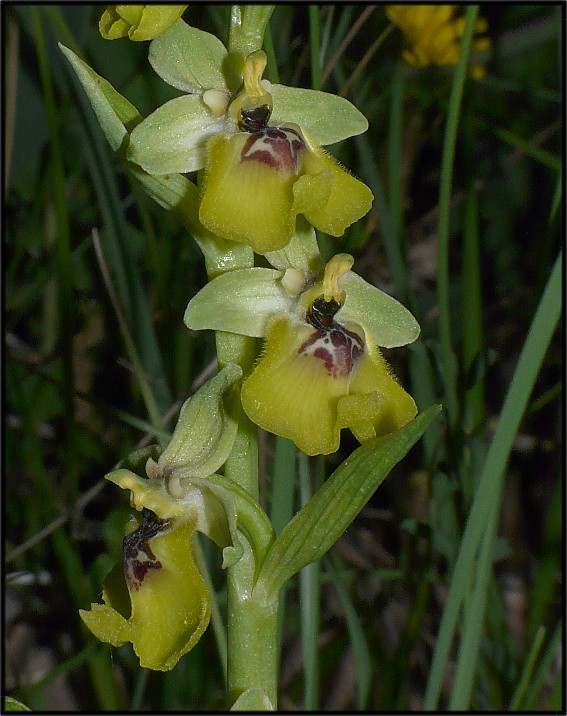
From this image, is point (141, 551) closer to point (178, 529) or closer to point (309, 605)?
point (178, 529)

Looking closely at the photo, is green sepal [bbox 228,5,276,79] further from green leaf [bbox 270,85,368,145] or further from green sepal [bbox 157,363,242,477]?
green sepal [bbox 157,363,242,477]

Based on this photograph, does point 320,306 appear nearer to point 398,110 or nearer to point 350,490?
point 350,490

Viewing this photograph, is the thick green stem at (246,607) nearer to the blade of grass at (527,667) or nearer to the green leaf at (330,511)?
the green leaf at (330,511)

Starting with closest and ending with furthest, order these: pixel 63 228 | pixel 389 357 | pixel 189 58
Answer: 1. pixel 189 58
2. pixel 63 228
3. pixel 389 357

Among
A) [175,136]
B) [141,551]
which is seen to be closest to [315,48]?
[175,136]

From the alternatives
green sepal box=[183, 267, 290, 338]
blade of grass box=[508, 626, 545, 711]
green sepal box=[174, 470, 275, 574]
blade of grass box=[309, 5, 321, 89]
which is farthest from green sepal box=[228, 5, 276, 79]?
blade of grass box=[508, 626, 545, 711]

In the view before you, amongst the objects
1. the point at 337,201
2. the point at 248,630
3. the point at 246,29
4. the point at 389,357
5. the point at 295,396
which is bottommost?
the point at 389,357

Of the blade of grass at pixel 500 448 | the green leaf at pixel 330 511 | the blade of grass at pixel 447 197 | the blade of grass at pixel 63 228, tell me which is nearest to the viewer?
the green leaf at pixel 330 511

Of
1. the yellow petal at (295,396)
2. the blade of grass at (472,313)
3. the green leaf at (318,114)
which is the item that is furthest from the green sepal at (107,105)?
the blade of grass at (472,313)
